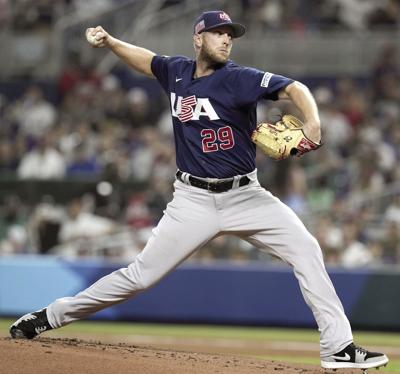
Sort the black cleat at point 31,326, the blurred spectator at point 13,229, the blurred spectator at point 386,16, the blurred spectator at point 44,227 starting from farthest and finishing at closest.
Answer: the blurred spectator at point 386,16 → the blurred spectator at point 13,229 → the blurred spectator at point 44,227 → the black cleat at point 31,326

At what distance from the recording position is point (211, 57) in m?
6.50

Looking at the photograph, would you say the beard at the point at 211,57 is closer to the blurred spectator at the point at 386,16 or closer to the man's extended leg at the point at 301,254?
the man's extended leg at the point at 301,254

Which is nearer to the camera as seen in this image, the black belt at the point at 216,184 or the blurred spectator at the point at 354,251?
the black belt at the point at 216,184

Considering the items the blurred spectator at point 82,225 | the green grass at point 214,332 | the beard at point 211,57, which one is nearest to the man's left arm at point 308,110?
the beard at point 211,57

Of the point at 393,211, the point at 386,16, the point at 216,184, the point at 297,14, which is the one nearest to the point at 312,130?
the point at 216,184

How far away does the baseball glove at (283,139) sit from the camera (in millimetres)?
6094

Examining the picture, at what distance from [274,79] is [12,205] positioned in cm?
866

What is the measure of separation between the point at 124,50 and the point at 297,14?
1116 cm

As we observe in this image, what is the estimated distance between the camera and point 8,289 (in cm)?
1291

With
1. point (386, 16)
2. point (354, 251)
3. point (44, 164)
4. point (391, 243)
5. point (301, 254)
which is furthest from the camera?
point (386, 16)

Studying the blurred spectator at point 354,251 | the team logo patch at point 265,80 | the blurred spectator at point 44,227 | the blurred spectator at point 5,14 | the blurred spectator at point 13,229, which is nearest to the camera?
the team logo patch at point 265,80

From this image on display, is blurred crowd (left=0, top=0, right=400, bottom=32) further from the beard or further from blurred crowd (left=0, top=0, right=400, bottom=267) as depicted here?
the beard

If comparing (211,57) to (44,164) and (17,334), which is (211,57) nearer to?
(17,334)

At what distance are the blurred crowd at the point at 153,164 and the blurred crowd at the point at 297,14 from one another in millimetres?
25
